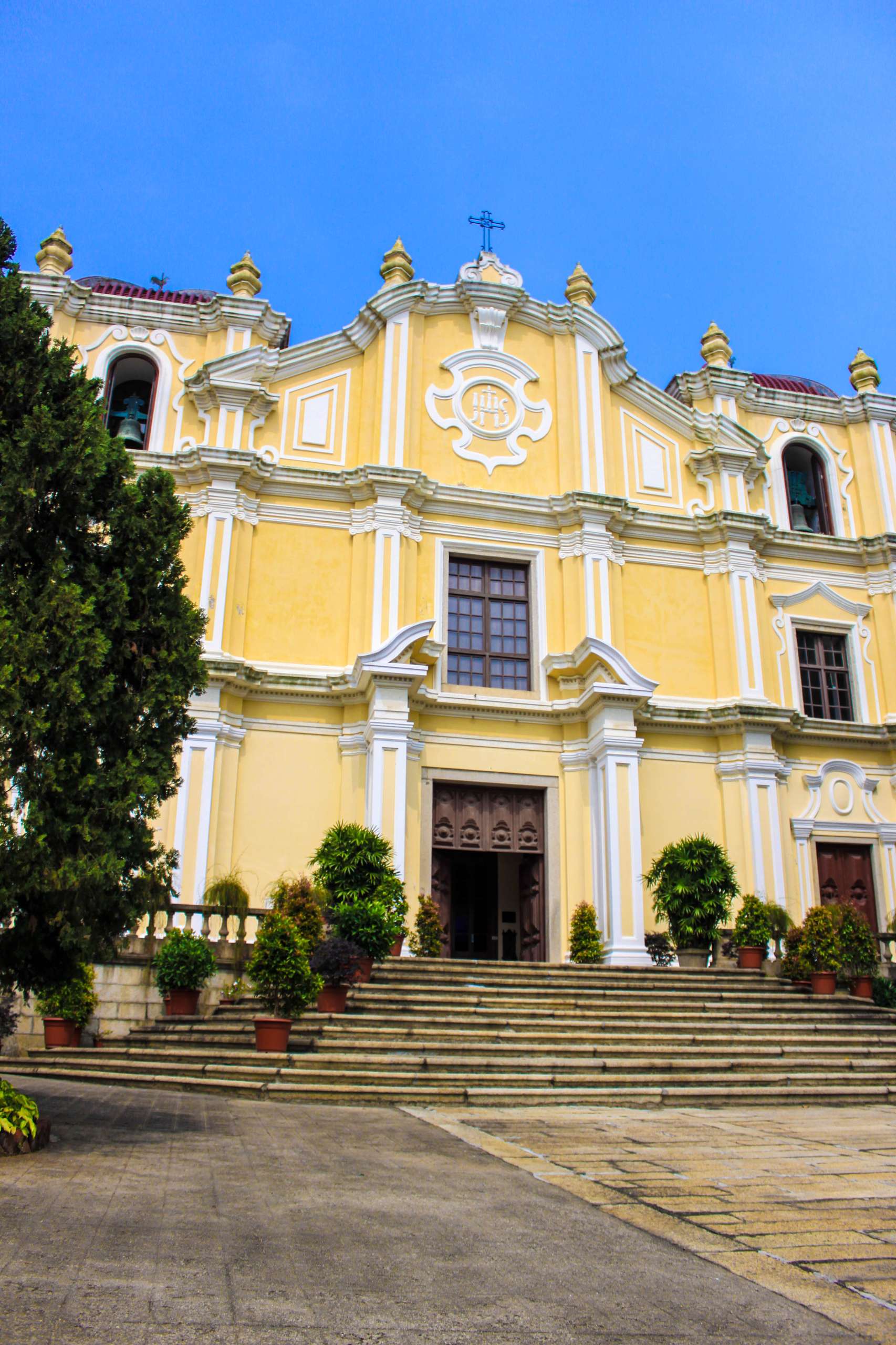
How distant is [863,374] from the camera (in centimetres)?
2272

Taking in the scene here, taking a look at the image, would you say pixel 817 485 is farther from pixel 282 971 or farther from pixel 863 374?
pixel 282 971

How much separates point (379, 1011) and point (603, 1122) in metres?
4.11

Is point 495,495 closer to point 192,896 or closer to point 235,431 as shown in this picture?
point 235,431

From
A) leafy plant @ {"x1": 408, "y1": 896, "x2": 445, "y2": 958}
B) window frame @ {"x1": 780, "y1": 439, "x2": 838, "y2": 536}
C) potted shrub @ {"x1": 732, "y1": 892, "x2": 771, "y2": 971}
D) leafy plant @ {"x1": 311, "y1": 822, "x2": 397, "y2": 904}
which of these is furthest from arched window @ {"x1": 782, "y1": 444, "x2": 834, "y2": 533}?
leafy plant @ {"x1": 311, "y1": 822, "x2": 397, "y2": 904}

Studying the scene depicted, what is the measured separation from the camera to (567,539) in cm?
1917

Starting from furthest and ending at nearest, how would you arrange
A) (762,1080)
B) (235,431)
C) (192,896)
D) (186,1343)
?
1. (235,431)
2. (192,896)
3. (762,1080)
4. (186,1343)

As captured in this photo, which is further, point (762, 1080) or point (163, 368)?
point (163, 368)

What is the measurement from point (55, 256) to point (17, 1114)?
1756cm

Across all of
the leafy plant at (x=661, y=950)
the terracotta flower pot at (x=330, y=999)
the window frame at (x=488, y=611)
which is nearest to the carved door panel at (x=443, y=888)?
the window frame at (x=488, y=611)

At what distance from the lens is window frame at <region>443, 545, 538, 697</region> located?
717 inches

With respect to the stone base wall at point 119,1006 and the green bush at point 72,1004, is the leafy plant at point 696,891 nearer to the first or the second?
the stone base wall at point 119,1006

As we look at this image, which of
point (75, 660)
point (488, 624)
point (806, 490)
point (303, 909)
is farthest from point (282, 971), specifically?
point (806, 490)

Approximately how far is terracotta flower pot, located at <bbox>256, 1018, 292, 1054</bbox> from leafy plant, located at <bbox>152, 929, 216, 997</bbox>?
2.06 metres

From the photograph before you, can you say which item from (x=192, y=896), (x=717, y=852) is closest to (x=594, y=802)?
(x=717, y=852)
